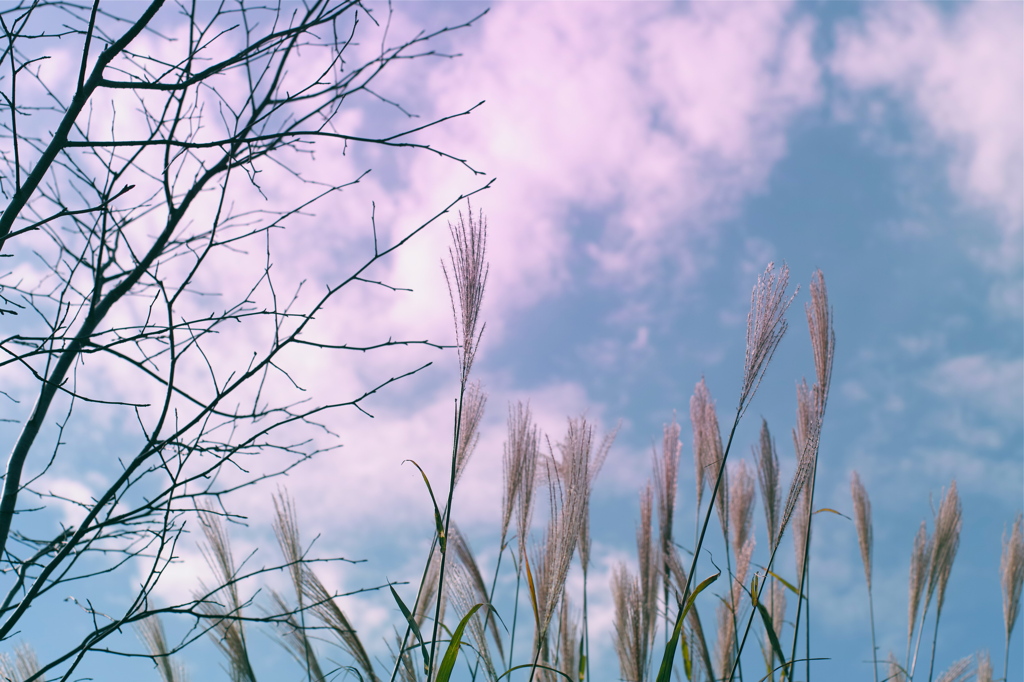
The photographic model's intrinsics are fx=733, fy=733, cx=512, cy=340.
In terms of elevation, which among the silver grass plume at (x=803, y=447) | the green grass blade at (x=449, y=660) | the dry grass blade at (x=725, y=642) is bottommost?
the green grass blade at (x=449, y=660)

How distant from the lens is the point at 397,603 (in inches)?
82.2

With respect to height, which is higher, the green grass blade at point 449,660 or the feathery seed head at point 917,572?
the feathery seed head at point 917,572

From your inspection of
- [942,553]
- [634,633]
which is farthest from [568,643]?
[942,553]

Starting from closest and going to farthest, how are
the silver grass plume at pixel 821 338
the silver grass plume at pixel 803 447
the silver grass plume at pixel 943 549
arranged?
the silver grass plume at pixel 803 447, the silver grass plume at pixel 821 338, the silver grass plume at pixel 943 549

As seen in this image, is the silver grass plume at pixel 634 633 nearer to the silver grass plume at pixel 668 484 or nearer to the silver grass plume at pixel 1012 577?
the silver grass plume at pixel 668 484

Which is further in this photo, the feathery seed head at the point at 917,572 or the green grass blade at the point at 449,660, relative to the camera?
the feathery seed head at the point at 917,572

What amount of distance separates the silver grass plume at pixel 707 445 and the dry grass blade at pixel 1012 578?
2180 mm

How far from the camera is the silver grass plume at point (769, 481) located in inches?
113

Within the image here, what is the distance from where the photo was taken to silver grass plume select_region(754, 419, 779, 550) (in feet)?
9.40

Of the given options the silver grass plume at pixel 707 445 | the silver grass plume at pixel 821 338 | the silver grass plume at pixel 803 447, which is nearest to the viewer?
the silver grass plume at pixel 803 447

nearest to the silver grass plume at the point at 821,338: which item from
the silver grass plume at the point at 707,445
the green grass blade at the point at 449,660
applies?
the silver grass plume at the point at 707,445

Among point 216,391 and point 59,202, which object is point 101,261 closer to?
point 59,202

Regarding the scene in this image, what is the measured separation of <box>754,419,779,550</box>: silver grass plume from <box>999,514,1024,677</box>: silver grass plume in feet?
7.41

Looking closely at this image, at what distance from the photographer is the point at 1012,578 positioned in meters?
4.21
